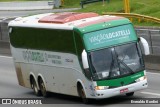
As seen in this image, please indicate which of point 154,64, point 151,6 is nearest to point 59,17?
point 154,64

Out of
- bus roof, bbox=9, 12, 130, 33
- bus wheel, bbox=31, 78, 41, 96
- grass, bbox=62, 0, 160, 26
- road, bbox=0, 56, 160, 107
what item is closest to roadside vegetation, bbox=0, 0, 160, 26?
grass, bbox=62, 0, 160, 26

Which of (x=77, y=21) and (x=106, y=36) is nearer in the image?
(x=106, y=36)

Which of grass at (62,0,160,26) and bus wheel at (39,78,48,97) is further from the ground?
bus wheel at (39,78,48,97)

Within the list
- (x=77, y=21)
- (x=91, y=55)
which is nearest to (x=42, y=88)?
(x=77, y=21)

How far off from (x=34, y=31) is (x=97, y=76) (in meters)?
4.46

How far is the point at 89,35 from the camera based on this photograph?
20906 millimetres

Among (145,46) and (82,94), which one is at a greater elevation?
(145,46)

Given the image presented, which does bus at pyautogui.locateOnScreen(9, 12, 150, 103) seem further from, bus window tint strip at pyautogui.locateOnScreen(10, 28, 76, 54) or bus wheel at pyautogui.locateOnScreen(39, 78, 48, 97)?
bus wheel at pyautogui.locateOnScreen(39, 78, 48, 97)

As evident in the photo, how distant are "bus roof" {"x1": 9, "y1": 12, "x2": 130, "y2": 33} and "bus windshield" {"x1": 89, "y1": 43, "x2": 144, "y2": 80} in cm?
80

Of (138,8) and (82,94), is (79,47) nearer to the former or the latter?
(82,94)

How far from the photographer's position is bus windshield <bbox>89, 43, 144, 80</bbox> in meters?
20.7

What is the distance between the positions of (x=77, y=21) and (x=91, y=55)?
1.69m

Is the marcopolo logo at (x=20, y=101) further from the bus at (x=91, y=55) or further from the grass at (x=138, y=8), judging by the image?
the grass at (x=138, y=8)

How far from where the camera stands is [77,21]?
864 inches
